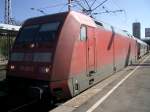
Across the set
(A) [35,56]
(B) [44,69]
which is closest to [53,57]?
(B) [44,69]

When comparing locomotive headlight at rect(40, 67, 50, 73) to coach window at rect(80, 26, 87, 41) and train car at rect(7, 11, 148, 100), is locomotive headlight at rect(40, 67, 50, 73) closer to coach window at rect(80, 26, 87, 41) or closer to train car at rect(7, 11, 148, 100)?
train car at rect(7, 11, 148, 100)

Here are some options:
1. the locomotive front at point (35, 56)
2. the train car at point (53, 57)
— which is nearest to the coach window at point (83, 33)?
the train car at point (53, 57)

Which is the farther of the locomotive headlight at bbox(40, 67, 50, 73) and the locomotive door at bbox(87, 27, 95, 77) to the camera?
the locomotive door at bbox(87, 27, 95, 77)

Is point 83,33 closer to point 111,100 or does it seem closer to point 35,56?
point 35,56

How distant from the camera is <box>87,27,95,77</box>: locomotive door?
1053 cm

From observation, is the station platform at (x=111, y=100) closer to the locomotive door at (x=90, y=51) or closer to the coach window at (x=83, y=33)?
the locomotive door at (x=90, y=51)

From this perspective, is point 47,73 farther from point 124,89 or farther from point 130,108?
point 124,89

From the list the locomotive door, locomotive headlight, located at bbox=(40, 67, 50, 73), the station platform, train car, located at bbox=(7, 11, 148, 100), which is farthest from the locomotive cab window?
the station platform

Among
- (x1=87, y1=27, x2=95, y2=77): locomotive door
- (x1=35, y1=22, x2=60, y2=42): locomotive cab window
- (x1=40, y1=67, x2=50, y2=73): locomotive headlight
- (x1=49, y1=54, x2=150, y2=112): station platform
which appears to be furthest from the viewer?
(x1=87, y1=27, x2=95, y2=77): locomotive door

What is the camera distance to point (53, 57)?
8.45 meters

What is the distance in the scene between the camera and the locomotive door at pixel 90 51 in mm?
10531

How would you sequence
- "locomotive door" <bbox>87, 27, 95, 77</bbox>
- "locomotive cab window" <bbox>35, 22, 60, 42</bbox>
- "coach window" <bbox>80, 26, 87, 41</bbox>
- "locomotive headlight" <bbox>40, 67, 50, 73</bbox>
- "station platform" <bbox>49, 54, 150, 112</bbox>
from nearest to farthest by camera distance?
"station platform" <bbox>49, 54, 150, 112</bbox> → "locomotive headlight" <bbox>40, 67, 50, 73</bbox> → "locomotive cab window" <bbox>35, 22, 60, 42</bbox> → "coach window" <bbox>80, 26, 87, 41</bbox> → "locomotive door" <bbox>87, 27, 95, 77</bbox>

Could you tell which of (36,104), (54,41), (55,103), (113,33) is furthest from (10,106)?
(113,33)

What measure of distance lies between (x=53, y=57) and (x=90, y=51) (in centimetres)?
265
